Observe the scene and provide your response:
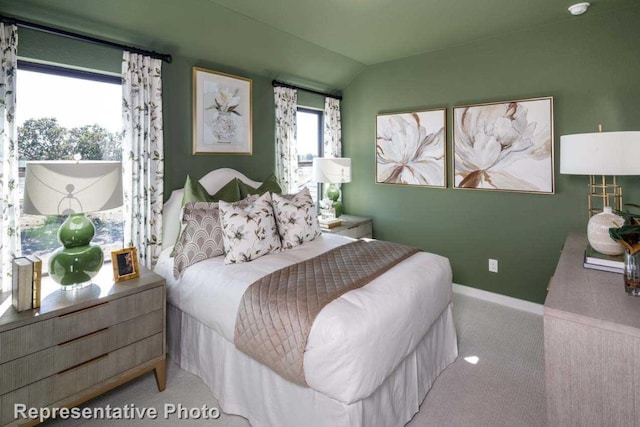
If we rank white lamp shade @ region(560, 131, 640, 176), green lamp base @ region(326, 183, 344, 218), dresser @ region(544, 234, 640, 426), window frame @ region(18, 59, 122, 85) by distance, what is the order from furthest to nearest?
green lamp base @ region(326, 183, 344, 218) → window frame @ region(18, 59, 122, 85) → white lamp shade @ region(560, 131, 640, 176) → dresser @ region(544, 234, 640, 426)

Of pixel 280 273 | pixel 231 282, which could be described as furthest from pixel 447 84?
pixel 231 282

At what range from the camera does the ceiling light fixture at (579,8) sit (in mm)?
2542

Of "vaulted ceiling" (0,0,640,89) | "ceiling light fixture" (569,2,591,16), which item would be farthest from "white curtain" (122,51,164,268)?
"ceiling light fixture" (569,2,591,16)

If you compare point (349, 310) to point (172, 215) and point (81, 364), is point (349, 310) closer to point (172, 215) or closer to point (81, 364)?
point (81, 364)

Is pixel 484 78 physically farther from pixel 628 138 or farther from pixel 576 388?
pixel 576 388

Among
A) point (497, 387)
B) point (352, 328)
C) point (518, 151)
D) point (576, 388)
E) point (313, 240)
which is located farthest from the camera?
point (518, 151)

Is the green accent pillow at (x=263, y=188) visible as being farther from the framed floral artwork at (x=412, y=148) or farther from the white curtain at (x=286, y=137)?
the framed floral artwork at (x=412, y=148)

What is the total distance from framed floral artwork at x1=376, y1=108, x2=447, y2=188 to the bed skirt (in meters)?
1.78

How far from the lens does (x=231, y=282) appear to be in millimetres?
1972

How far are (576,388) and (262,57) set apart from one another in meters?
3.30

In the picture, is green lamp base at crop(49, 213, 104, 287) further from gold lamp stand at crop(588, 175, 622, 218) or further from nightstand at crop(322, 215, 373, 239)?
gold lamp stand at crop(588, 175, 622, 218)

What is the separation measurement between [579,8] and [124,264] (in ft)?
12.3

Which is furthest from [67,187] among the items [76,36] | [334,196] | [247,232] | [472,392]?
[334,196]

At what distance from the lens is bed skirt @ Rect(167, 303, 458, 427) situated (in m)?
1.55
